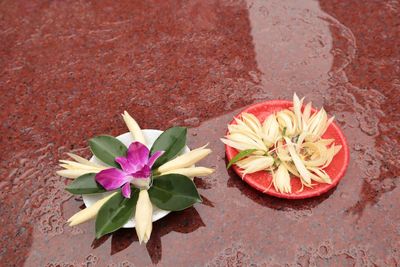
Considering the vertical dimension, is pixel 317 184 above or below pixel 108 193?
below

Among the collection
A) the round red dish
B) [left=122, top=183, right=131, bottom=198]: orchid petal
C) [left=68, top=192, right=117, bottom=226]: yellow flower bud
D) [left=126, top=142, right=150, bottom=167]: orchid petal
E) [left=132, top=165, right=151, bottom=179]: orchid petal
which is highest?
[left=126, top=142, right=150, bottom=167]: orchid petal

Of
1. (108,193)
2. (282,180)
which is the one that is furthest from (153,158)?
(282,180)

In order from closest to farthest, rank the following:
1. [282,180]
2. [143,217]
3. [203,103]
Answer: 1. [143,217]
2. [282,180]
3. [203,103]

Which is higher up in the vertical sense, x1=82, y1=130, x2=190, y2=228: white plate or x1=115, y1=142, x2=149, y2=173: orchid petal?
x1=115, y1=142, x2=149, y2=173: orchid petal

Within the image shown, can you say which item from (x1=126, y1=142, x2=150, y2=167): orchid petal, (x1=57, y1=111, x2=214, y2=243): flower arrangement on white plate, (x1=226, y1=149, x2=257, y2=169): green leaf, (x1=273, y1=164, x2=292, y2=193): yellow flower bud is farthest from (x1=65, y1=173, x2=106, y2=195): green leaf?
(x1=273, y1=164, x2=292, y2=193): yellow flower bud

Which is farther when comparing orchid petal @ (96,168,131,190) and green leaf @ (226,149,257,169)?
green leaf @ (226,149,257,169)

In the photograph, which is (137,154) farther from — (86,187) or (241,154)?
(241,154)

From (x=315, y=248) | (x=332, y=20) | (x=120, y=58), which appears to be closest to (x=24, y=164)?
(x=120, y=58)

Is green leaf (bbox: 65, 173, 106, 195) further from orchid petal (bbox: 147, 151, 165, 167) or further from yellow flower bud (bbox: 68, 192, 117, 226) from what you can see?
orchid petal (bbox: 147, 151, 165, 167)
